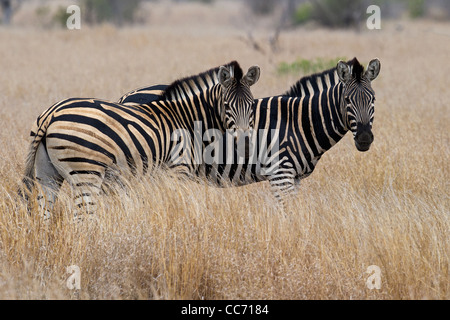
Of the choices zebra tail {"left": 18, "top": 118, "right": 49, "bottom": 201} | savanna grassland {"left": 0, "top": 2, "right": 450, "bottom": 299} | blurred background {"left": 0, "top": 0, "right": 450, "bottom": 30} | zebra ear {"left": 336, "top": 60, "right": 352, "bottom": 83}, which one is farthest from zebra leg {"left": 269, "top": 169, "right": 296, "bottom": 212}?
blurred background {"left": 0, "top": 0, "right": 450, "bottom": 30}

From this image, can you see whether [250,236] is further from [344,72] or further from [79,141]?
[344,72]

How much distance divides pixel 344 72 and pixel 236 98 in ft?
3.61

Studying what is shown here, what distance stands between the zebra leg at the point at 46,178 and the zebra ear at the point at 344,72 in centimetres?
273

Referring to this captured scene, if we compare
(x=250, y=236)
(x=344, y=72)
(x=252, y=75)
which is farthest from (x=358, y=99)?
(x=250, y=236)

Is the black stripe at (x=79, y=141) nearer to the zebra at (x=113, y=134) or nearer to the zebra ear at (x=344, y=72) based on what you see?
the zebra at (x=113, y=134)

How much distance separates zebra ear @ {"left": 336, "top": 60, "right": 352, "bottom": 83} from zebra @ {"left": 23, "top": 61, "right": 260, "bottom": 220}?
31.4 inches

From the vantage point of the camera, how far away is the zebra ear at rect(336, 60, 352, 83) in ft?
17.9

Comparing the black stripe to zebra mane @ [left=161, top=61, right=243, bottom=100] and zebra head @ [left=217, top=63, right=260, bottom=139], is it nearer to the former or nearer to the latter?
zebra mane @ [left=161, top=61, right=243, bottom=100]

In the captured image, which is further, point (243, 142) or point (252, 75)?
point (252, 75)

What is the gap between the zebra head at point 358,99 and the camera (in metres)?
5.41

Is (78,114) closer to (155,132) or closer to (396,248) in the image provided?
(155,132)

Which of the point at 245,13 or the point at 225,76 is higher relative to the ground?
the point at 245,13

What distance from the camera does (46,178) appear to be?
16.5ft
